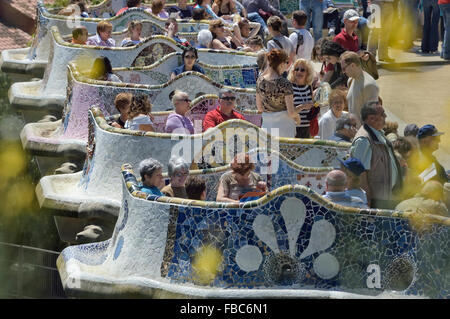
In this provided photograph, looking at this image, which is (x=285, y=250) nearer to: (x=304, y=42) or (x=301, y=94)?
(x=301, y=94)

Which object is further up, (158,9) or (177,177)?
(177,177)

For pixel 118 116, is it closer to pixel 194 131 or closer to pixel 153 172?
pixel 194 131

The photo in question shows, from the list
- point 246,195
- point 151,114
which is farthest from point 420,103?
point 246,195

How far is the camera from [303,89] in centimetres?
1208

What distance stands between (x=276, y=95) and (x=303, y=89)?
0.58m

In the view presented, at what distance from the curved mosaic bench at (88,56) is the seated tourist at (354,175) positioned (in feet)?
A: 23.3

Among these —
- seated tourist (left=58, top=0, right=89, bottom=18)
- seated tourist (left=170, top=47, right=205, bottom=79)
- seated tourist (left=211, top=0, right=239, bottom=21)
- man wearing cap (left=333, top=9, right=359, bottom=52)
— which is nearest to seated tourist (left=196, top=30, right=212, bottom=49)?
man wearing cap (left=333, top=9, right=359, bottom=52)

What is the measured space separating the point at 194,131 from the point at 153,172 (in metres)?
2.54

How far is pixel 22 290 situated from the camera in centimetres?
1697

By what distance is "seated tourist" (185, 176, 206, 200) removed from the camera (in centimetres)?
997

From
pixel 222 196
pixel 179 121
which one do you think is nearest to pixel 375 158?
pixel 222 196

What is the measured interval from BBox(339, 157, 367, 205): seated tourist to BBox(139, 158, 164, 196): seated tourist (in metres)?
1.51

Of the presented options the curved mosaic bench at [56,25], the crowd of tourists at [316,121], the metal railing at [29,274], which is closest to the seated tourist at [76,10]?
the curved mosaic bench at [56,25]

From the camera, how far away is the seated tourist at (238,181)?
→ 10031 millimetres
